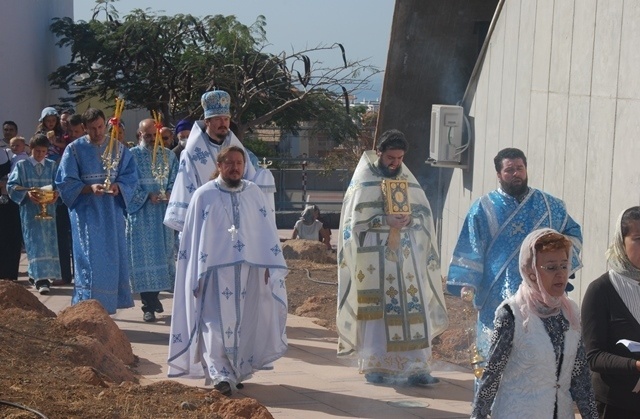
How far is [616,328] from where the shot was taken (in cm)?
516

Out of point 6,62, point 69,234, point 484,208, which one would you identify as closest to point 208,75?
point 6,62

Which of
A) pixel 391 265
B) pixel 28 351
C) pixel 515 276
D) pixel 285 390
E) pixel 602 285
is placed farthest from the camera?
pixel 391 265

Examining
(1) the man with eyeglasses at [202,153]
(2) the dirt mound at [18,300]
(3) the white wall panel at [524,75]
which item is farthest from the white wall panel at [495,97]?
(2) the dirt mound at [18,300]

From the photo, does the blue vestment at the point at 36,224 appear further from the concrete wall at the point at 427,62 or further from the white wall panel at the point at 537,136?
the white wall panel at the point at 537,136

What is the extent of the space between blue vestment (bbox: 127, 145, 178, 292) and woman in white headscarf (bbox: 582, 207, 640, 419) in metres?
7.29

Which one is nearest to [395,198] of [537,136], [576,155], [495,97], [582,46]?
[576,155]

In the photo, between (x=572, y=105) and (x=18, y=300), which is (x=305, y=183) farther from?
(x=18, y=300)

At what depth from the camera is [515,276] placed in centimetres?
756

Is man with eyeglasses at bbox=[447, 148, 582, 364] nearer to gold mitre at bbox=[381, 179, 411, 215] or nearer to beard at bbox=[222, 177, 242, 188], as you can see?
gold mitre at bbox=[381, 179, 411, 215]

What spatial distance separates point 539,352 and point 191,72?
19.7 metres

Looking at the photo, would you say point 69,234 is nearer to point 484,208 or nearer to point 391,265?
point 391,265

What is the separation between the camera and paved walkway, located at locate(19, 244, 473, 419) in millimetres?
8009

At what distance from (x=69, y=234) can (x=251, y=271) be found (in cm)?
638

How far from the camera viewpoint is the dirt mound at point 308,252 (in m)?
17.2
